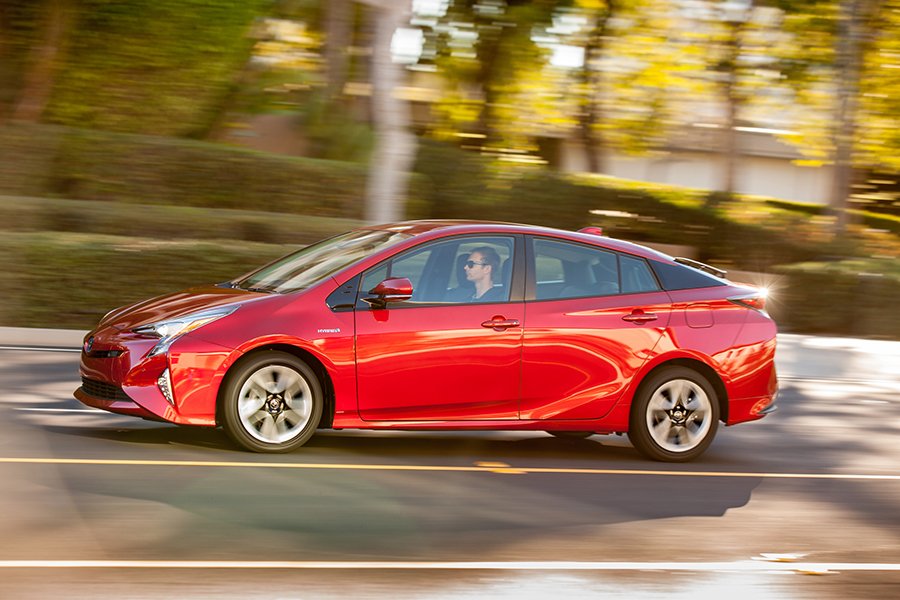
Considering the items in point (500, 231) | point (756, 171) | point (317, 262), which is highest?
point (756, 171)

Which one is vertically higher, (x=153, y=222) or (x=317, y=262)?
(x=153, y=222)

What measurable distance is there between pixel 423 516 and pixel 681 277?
10.2ft

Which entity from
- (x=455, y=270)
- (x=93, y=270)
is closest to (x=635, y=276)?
(x=455, y=270)

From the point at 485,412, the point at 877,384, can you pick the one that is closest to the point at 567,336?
the point at 485,412

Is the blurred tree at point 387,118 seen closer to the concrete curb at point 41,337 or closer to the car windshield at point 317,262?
the concrete curb at point 41,337

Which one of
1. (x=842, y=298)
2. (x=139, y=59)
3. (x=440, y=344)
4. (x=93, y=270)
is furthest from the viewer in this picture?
(x=139, y=59)

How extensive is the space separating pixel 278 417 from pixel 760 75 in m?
19.4

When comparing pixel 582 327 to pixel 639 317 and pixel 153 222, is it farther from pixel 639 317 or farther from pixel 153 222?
pixel 153 222

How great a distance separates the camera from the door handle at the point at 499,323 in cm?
827

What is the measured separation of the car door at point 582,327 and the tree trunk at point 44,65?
1334cm

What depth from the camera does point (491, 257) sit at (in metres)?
8.52

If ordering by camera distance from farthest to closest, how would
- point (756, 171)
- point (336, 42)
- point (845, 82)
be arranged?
point (756, 171) → point (336, 42) → point (845, 82)

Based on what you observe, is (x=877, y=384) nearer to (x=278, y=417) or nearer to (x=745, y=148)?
(x=278, y=417)

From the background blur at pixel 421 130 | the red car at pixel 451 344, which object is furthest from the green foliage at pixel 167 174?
the red car at pixel 451 344
